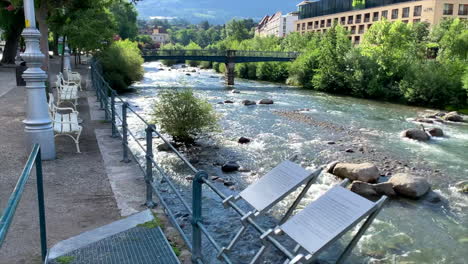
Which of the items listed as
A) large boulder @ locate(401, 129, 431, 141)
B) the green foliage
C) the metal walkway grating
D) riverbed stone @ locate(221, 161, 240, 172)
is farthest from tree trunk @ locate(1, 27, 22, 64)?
the green foliage

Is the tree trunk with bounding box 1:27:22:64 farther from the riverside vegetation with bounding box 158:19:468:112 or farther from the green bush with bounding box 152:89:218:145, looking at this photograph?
the riverside vegetation with bounding box 158:19:468:112

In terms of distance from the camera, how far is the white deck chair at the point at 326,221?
262 cm

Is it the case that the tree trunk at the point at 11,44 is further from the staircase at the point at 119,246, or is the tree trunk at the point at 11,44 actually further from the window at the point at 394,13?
the window at the point at 394,13

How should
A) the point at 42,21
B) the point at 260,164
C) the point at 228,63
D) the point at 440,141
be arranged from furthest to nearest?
the point at 228,63, the point at 440,141, the point at 42,21, the point at 260,164

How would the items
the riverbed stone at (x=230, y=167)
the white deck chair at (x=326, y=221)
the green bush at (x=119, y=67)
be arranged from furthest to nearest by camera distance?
the green bush at (x=119, y=67), the riverbed stone at (x=230, y=167), the white deck chair at (x=326, y=221)

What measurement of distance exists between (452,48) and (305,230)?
42866 millimetres

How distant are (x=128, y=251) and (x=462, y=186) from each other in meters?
11.1

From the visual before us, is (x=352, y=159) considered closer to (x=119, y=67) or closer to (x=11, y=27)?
(x=119, y=67)

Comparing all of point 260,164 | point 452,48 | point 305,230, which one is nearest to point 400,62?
point 452,48

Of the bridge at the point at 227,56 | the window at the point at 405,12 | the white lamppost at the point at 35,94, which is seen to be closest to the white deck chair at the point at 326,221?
the white lamppost at the point at 35,94

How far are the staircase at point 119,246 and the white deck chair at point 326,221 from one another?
71.5 inches

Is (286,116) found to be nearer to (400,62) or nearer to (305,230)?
(400,62)

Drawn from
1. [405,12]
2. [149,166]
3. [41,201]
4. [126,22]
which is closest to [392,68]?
[405,12]

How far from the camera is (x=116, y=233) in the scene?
495 centimetres
